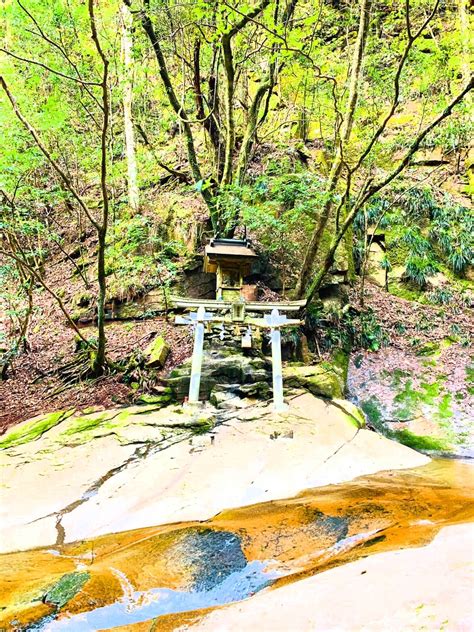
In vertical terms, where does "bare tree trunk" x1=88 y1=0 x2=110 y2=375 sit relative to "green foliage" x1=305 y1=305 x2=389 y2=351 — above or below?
above

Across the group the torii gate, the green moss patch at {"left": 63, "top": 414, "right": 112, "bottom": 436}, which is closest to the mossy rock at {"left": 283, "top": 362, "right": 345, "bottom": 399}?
the torii gate

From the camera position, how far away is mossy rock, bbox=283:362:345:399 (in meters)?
6.74

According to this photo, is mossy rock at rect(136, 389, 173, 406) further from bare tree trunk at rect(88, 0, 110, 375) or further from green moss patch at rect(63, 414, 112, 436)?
bare tree trunk at rect(88, 0, 110, 375)

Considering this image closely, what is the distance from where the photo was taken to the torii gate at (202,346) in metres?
6.13

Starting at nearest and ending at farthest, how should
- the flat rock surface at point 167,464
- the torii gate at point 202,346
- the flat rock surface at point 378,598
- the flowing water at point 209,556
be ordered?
Result: the flat rock surface at point 378,598, the flowing water at point 209,556, the flat rock surface at point 167,464, the torii gate at point 202,346

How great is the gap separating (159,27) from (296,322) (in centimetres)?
715

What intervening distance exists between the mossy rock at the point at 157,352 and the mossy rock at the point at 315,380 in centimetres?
228

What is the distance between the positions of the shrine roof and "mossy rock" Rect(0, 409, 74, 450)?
3.56 meters

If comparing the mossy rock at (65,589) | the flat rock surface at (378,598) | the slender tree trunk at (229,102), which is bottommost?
the mossy rock at (65,589)

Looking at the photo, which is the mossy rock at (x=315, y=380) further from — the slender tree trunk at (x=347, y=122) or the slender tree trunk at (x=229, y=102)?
the slender tree trunk at (x=229, y=102)

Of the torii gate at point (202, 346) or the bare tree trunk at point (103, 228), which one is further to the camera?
the torii gate at point (202, 346)

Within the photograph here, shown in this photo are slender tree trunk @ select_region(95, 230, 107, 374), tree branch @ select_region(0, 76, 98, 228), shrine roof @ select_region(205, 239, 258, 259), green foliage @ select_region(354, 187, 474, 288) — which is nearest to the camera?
tree branch @ select_region(0, 76, 98, 228)

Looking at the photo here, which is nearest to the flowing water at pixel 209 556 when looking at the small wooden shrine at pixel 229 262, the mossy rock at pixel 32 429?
the mossy rock at pixel 32 429

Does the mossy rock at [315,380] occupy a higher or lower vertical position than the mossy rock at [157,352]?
lower
